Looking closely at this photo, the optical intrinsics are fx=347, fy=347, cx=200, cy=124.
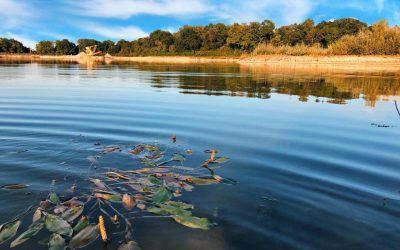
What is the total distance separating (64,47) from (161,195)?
6445 inches

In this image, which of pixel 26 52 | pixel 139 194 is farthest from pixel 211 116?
pixel 26 52

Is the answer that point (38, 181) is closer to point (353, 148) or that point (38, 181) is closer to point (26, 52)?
point (353, 148)

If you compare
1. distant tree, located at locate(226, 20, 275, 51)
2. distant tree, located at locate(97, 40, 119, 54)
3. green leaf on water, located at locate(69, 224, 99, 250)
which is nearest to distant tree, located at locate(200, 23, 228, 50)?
distant tree, located at locate(226, 20, 275, 51)

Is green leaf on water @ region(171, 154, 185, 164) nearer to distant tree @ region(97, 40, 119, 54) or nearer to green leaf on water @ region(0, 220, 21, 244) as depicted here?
green leaf on water @ region(0, 220, 21, 244)

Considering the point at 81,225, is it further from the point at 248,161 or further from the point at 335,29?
the point at 335,29

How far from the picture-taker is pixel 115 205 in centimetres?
402

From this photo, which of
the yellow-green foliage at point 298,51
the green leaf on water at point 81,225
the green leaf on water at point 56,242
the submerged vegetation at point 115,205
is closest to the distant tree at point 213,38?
the yellow-green foliage at point 298,51

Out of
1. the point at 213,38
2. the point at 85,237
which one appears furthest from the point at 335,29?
the point at 85,237

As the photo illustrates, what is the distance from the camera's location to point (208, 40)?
115375 millimetres

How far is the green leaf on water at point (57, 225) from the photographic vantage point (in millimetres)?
3342

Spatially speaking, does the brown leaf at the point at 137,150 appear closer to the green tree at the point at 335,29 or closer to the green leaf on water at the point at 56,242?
the green leaf on water at the point at 56,242

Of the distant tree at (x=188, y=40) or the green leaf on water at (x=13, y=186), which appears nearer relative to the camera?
the green leaf on water at (x=13, y=186)

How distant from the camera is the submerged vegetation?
3295 mm

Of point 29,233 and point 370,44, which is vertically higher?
point 370,44
